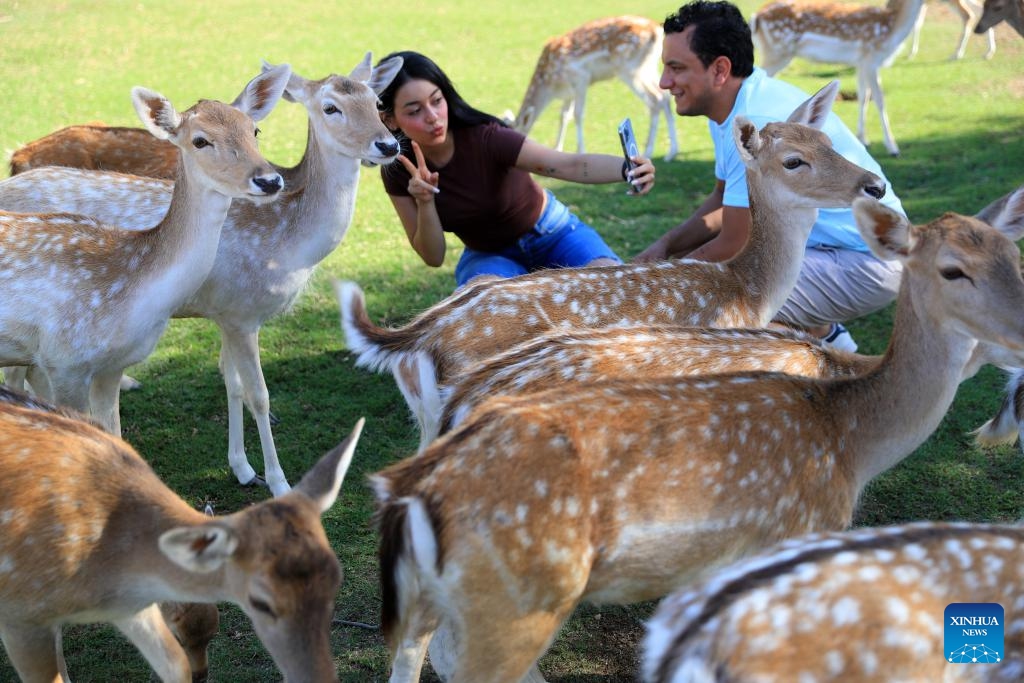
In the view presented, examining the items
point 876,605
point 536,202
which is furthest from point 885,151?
point 876,605

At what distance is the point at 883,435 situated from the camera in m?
3.21

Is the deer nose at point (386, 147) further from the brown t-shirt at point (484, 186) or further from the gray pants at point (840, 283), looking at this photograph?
the gray pants at point (840, 283)

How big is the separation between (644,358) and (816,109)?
1989mm

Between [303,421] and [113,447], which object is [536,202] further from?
[113,447]

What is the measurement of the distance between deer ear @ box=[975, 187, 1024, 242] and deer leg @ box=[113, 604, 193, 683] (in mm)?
2985

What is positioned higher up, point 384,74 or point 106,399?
point 384,74

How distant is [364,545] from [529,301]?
117 cm

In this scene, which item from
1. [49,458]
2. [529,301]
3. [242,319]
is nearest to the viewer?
[49,458]

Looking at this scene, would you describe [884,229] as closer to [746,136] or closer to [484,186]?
[746,136]

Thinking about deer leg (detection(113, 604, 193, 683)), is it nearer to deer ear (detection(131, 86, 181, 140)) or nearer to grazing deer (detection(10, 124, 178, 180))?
deer ear (detection(131, 86, 181, 140))

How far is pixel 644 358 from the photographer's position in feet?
11.5

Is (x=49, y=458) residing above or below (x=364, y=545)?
above

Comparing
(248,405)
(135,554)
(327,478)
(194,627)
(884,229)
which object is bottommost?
(248,405)

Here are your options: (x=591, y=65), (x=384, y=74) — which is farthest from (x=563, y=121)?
(x=384, y=74)
